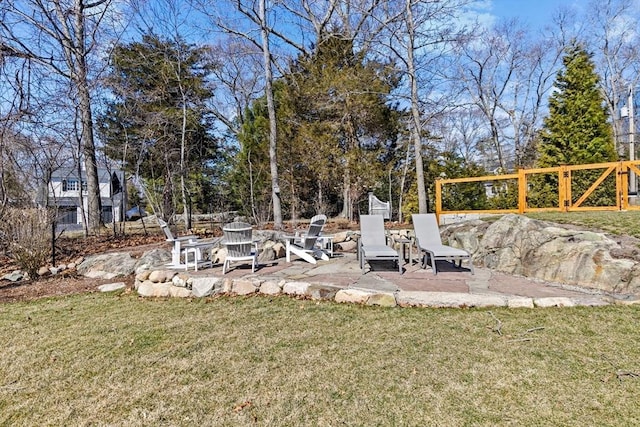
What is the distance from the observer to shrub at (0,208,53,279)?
22.1 feet

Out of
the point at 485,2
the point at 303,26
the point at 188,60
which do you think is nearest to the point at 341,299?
the point at 485,2

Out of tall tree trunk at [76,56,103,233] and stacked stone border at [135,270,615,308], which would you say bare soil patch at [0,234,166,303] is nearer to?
stacked stone border at [135,270,615,308]

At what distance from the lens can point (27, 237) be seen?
6.79 m

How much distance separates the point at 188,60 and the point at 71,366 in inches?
664

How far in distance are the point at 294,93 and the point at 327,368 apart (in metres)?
13.1

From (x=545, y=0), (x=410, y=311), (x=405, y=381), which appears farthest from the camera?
(x=545, y=0)

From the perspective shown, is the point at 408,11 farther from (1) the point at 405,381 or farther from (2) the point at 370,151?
(1) the point at 405,381

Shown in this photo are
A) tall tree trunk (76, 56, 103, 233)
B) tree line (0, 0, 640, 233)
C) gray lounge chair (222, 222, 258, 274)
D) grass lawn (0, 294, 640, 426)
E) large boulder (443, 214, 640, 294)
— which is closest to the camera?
grass lawn (0, 294, 640, 426)

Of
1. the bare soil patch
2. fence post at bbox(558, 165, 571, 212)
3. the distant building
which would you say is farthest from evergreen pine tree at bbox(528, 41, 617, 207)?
the distant building

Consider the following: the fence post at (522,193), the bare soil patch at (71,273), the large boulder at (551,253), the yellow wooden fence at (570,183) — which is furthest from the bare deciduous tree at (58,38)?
the fence post at (522,193)

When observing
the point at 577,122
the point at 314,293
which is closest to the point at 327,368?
the point at 314,293

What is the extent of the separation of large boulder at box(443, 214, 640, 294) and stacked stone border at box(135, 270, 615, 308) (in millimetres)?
716

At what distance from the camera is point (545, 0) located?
16.9 m

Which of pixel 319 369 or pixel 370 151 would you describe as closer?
pixel 319 369
